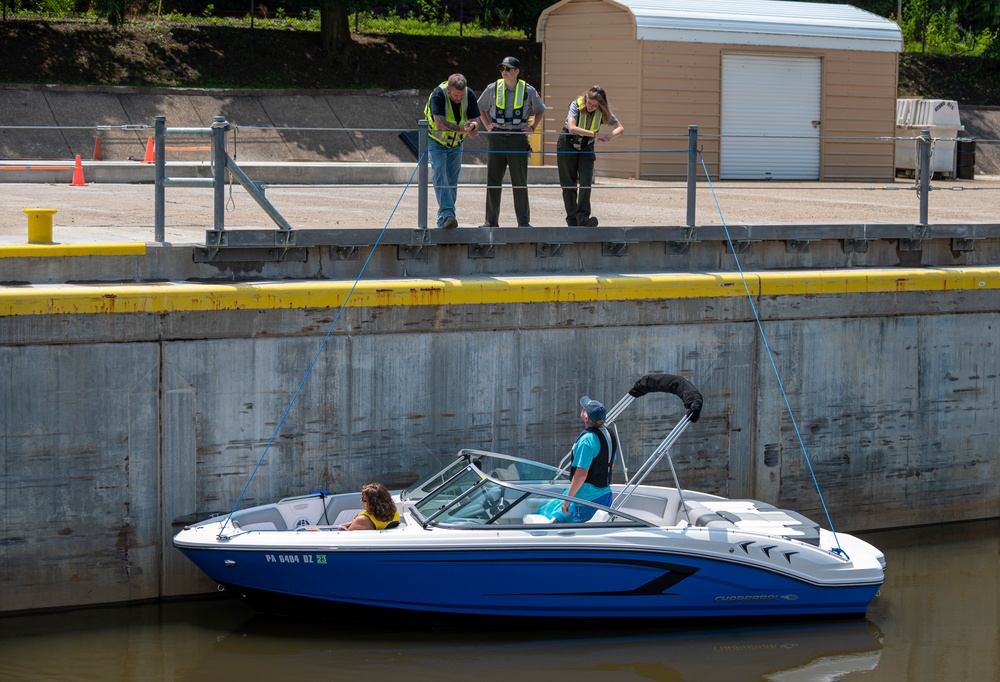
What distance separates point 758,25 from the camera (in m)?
20.8

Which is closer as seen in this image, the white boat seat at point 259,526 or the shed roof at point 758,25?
the white boat seat at point 259,526

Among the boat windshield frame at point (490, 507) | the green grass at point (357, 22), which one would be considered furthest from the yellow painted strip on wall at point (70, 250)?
the green grass at point (357, 22)

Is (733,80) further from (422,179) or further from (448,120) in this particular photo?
(422,179)

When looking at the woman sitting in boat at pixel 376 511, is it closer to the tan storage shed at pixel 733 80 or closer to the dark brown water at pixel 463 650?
the dark brown water at pixel 463 650

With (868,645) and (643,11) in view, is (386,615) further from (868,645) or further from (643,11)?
(643,11)

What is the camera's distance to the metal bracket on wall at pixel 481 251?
10.7m

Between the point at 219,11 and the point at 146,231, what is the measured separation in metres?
22.0

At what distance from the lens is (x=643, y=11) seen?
20219mm

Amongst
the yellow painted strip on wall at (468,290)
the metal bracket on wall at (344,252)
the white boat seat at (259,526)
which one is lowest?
the white boat seat at (259,526)

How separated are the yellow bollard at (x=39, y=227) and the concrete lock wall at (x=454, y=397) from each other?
856 millimetres

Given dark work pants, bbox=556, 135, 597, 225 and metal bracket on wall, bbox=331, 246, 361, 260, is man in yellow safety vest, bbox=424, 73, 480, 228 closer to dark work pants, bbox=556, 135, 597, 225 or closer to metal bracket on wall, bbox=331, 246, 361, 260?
metal bracket on wall, bbox=331, 246, 361, 260

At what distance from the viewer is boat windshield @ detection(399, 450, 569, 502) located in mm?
9344

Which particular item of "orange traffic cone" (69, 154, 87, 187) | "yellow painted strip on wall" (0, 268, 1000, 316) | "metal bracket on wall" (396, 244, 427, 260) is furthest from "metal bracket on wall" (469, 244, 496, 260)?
"orange traffic cone" (69, 154, 87, 187)

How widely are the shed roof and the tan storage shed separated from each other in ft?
0.08
